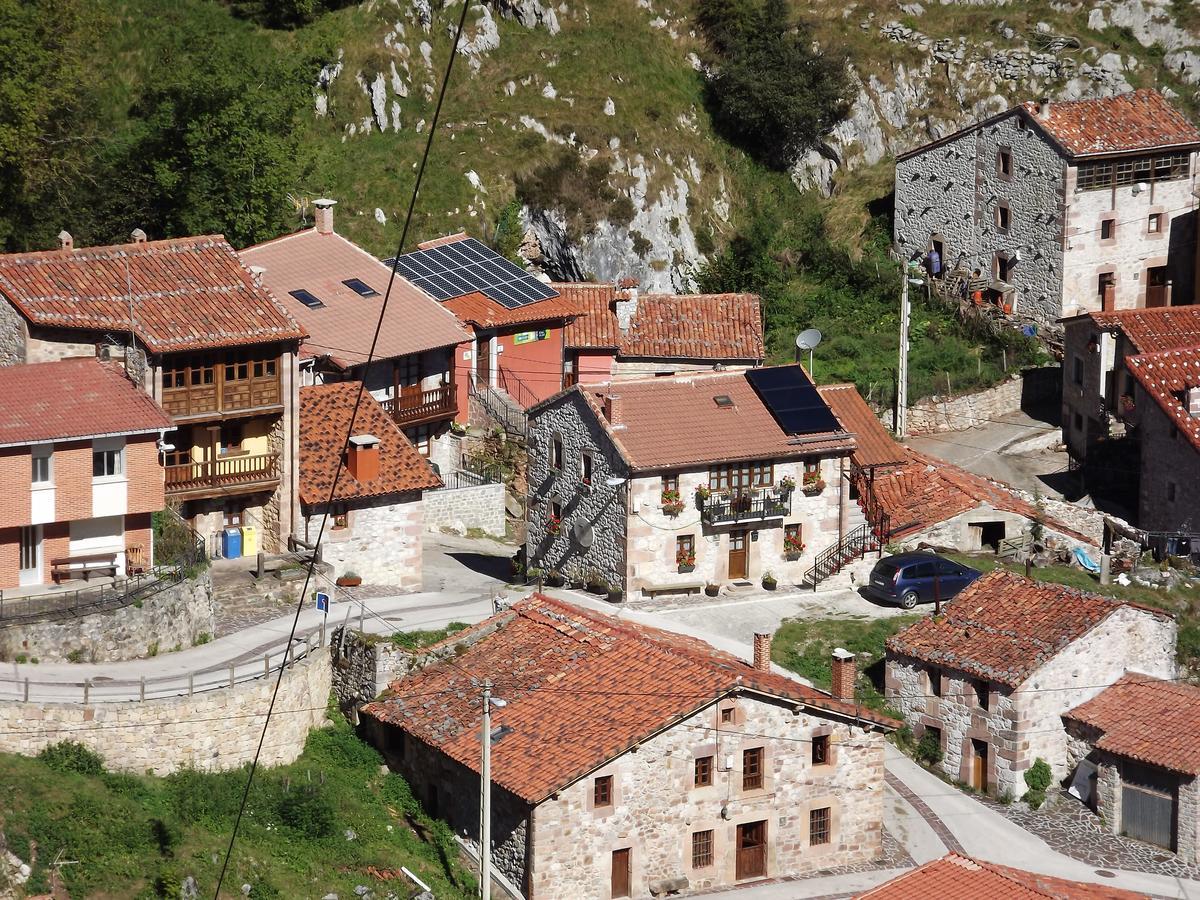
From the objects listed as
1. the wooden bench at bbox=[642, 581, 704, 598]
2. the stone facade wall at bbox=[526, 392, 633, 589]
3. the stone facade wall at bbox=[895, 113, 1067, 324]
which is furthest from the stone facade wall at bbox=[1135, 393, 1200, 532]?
the stone facade wall at bbox=[526, 392, 633, 589]

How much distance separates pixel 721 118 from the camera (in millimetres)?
103312

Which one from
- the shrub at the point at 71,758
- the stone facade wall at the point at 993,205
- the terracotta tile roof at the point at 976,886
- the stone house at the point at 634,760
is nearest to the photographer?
the terracotta tile roof at the point at 976,886

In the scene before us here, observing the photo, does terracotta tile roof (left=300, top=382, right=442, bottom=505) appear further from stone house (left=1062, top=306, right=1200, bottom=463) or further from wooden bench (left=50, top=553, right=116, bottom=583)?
stone house (left=1062, top=306, right=1200, bottom=463)

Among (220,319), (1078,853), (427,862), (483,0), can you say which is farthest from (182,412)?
(483,0)

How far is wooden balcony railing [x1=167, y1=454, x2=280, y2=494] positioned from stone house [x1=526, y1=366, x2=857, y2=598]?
9028mm

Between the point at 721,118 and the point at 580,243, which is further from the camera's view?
the point at 721,118

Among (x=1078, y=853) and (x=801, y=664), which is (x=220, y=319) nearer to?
(x=801, y=664)

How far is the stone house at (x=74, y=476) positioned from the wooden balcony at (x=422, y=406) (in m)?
13.1

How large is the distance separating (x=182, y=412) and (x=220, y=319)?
299cm

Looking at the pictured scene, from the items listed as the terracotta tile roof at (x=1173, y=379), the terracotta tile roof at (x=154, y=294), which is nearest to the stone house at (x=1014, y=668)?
the terracotta tile roof at (x=1173, y=379)

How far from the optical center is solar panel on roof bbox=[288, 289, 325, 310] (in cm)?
8094

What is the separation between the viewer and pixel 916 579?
76000mm

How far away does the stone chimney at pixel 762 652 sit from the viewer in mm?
67500

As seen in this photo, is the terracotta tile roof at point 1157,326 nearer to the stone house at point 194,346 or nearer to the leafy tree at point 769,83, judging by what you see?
the leafy tree at point 769,83
